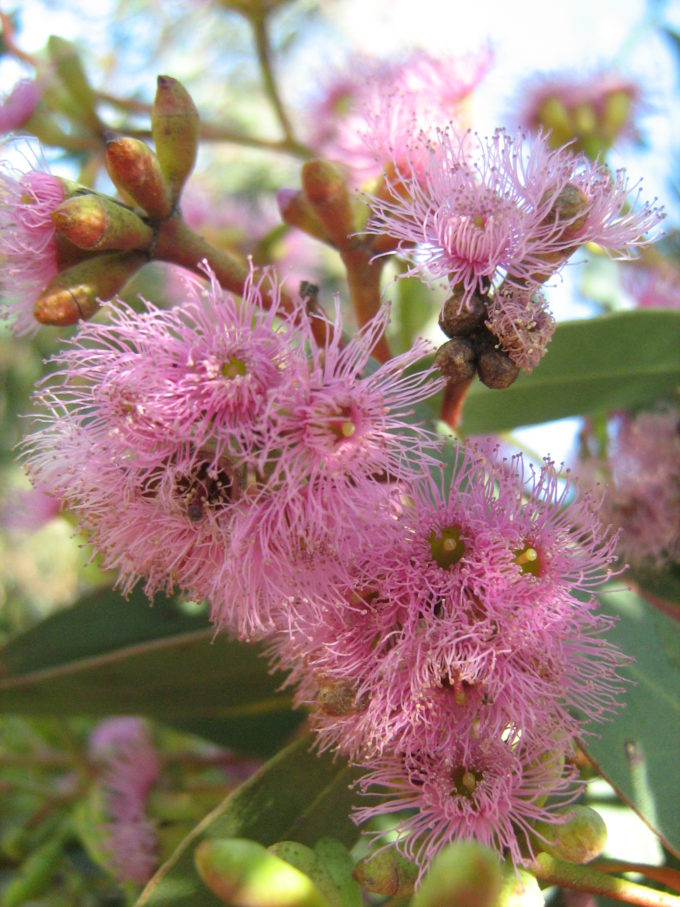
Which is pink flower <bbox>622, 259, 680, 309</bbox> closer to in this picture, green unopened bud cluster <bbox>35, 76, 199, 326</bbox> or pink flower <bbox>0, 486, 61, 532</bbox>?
green unopened bud cluster <bbox>35, 76, 199, 326</bbox>

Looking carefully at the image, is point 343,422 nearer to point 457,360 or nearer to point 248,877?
point 457,360

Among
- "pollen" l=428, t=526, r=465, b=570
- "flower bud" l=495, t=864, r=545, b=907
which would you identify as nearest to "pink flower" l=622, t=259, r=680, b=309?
"pollen" l=428, t=526, r=465, b=570

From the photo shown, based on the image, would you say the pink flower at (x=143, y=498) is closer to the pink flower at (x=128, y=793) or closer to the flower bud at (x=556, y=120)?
the pink flower at (x=128, y=793)

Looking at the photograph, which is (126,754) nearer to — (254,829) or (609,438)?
(254,829)

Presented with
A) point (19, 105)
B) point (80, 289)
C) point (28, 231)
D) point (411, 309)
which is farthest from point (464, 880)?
point (19, 105)

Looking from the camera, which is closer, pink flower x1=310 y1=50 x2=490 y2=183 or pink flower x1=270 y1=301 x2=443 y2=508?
pink flower x1=270 y1=301 x2=443 y2=508

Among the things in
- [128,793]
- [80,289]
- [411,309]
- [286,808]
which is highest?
[411,309]

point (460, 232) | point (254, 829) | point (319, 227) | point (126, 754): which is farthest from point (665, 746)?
point (126, 754)
